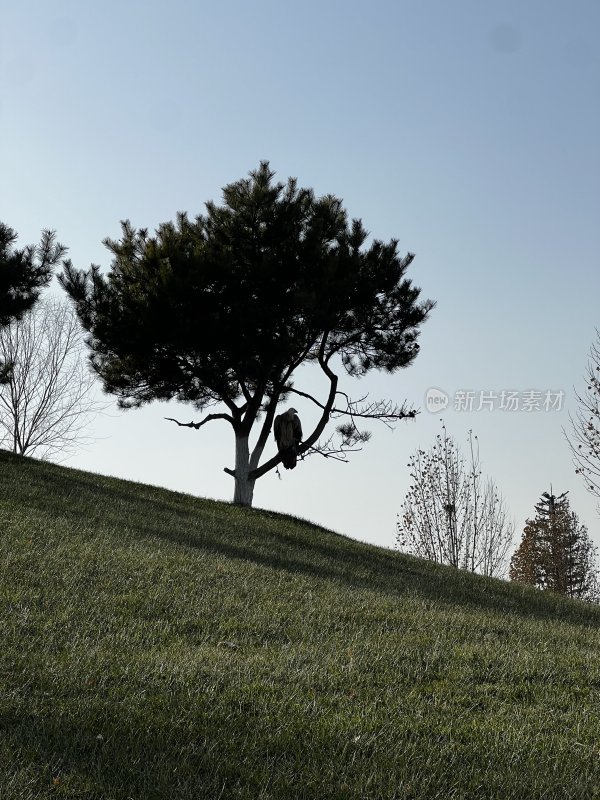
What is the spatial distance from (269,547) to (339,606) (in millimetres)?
4970

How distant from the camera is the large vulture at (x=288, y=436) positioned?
21.1 meters

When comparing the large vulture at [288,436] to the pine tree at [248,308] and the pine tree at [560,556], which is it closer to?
the pine tree at [248,308]

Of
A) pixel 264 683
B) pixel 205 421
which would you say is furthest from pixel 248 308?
pixel 264 683

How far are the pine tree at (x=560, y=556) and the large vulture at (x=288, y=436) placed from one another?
12.7 m

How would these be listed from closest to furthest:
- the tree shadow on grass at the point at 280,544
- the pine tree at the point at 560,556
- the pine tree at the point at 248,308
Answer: the tree shadow on grass at the point at 280,544
the pine tree at the point at 248,308
the pine tree at the point at 560,556

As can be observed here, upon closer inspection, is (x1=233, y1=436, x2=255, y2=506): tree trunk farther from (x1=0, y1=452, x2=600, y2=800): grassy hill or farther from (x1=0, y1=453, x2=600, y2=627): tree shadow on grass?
(x1=0, y1=452, x2=600, y2=800): grassy hill

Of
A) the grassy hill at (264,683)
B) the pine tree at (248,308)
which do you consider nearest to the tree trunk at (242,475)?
the pine tree at (248,308)

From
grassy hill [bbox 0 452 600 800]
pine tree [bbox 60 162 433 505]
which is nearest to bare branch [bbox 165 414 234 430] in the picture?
pine tree [bbox 60 162 433 505]

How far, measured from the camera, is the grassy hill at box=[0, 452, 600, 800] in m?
4.46

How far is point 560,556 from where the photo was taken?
30797 millimetres

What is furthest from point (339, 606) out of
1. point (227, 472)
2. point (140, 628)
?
point (227, 472)

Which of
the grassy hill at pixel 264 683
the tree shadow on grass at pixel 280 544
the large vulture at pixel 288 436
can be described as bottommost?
the grassy hill at pixel 264 683

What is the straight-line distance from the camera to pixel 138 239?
22562 mm

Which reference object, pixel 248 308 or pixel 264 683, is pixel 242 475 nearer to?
pixel 248 308
